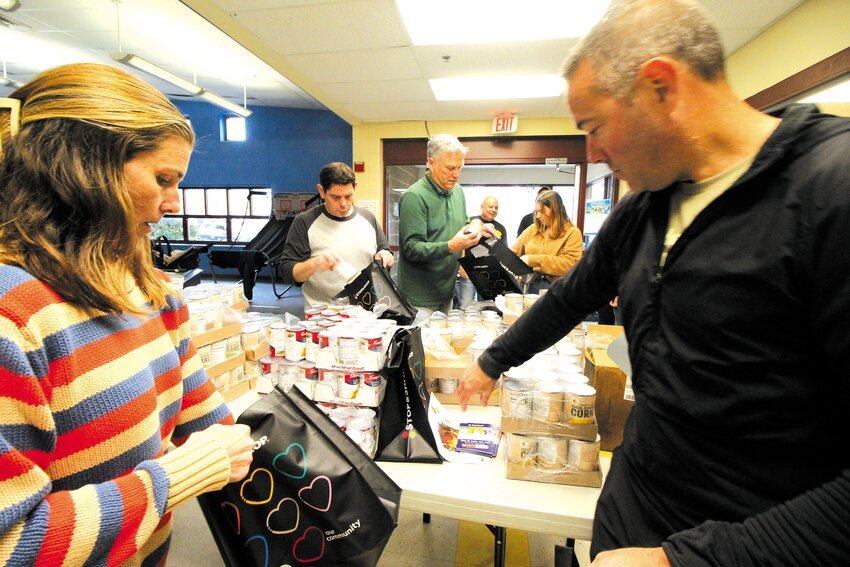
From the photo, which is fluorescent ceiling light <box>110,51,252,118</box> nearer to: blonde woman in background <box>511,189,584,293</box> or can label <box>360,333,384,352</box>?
blonde woman in background <box>511,189,584,293</box>

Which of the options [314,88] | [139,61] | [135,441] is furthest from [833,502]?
[139,61]

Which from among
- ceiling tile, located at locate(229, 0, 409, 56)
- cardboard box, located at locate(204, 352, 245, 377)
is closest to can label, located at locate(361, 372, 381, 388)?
cardboard box, located at locate(204, 352, 245, 377)

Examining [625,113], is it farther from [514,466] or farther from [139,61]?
[139,61]

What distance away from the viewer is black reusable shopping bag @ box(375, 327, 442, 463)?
1169mm

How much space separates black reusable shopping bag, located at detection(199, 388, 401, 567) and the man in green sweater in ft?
4.62

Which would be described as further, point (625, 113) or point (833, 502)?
point (625, 113)

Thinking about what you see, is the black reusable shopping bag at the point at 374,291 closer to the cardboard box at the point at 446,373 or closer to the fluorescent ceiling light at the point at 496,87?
the cardboard box at the point at 446,373

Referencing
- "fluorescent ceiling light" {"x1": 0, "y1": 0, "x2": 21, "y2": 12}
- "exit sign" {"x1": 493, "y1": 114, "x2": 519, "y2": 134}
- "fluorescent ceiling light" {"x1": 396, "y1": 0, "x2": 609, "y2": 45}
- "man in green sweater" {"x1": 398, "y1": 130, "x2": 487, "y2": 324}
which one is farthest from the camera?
"exit sign" {"x1": 493, "y1": 114, "x2": 519, "y2": 134}

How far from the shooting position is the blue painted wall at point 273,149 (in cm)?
866

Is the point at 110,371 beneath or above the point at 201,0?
beneath

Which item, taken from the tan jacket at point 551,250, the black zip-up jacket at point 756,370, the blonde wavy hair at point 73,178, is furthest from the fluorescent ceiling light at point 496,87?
the blonde wavy hair at point 73,178

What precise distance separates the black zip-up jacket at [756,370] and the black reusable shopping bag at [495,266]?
146 cm

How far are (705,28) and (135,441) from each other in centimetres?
119

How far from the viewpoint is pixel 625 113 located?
759mm
